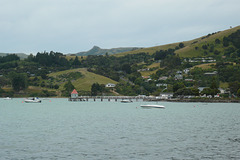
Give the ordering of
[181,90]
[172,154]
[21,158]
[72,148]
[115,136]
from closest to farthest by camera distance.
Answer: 1. [21,158]
2. [172,154]
3. [72,148]
4. [115,136]
5. [181,90]

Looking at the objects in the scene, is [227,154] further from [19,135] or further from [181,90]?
[181,90]

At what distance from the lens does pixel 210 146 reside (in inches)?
1607

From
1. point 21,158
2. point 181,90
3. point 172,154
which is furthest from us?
point 181,90

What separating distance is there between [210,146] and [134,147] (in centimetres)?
973

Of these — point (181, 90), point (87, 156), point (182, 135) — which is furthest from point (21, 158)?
point (181, 90)

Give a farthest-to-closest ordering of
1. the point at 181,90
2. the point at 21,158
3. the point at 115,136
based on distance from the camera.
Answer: the point at 181,90 → the point at 115,136 → the point at 21,158

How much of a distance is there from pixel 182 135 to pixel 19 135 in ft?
82.2

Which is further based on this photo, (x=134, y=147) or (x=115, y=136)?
(x=115, y=136)

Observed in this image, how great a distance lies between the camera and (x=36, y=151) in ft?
122

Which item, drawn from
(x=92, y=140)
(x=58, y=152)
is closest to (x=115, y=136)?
(x=92, y=140)

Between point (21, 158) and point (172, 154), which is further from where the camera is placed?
point (172, 154)

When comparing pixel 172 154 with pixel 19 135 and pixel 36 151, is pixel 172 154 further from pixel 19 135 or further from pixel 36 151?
pixel 19 135

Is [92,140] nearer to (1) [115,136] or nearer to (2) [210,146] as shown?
(1) [115,136]

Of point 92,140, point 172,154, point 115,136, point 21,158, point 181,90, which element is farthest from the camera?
point 181,90
